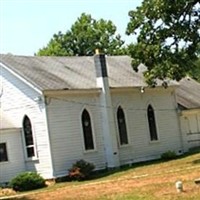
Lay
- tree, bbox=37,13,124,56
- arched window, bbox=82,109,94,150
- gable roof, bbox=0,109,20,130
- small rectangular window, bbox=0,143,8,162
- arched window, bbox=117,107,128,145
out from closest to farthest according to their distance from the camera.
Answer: small rectangular window, bbox=0,143,8,162
gable roof, bbox=0,109,20,130
arched window, bbox=82,109,94,150
arched window, bbox=117,107,128,145
tree, bbox=37,13,124,56

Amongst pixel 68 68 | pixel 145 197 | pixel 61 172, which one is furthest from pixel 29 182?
pixel 145 197

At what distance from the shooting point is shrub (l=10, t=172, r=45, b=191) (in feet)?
111

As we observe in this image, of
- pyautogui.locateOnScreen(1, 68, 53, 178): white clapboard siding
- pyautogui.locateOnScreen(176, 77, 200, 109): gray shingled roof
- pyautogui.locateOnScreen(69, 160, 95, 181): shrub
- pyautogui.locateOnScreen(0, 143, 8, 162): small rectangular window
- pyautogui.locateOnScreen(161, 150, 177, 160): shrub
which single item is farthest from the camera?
pyautogui.locateOnScreen(176, 77, 200, 109): gray shingled roof

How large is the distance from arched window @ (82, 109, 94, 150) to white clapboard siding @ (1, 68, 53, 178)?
2.97m

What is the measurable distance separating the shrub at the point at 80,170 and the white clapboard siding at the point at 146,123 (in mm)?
4297

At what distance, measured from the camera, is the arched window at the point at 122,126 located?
133ft

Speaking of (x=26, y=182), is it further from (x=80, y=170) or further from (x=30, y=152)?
(x=30, y=152)

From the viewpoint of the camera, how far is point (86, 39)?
253 feet


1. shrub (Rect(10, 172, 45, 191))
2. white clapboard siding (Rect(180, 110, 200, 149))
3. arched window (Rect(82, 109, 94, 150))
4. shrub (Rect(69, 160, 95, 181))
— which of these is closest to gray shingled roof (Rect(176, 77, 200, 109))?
white clapboard siding (Rect(180, 110, 200, 149))

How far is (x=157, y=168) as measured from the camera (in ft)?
116

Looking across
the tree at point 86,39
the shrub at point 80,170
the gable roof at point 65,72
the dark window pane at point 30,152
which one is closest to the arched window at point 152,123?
the gable roof at point 65,72

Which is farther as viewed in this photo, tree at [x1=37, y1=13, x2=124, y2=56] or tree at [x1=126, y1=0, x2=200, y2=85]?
tree at [x1=37, y1=13, x2=124, y2=56]

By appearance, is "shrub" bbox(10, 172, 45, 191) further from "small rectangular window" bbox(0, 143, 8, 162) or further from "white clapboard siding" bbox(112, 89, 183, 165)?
"white clapboard siding" bbox(112, 89, 183, 165)

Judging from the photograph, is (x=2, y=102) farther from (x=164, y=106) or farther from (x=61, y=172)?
(x=164, y=106)
